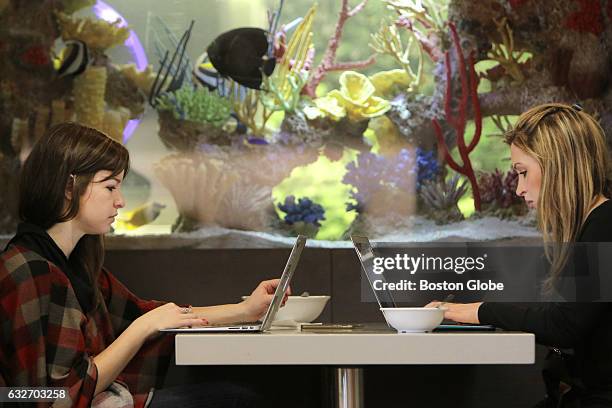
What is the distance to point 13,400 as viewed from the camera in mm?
1913

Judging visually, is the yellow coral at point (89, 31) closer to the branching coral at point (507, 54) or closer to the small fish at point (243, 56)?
the small fish at point (243, 56)

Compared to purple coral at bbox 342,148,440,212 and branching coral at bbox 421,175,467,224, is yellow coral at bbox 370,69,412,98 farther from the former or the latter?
branching coral at bbox 421,175,467,224

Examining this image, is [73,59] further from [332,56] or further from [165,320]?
[165,320]

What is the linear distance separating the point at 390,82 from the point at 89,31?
1158 millimetres

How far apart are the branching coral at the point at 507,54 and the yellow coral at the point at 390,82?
0.34 m

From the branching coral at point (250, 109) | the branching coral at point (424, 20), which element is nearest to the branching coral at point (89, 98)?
the branching coral at point (250, 109)

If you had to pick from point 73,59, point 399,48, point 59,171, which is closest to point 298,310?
point 59,171

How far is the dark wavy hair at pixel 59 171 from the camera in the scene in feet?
7.05

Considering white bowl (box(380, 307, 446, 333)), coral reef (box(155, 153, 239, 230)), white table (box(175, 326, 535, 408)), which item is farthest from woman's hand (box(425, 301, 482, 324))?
coral reef (box(155, 153, 239, 230))

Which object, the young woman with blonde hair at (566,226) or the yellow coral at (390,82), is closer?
the young woman with blonde hair at (566,226)

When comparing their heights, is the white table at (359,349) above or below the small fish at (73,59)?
below

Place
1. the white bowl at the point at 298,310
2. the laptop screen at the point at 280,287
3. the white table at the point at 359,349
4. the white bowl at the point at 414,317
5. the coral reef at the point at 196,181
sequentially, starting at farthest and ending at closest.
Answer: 1. the coral reef at the point at 196,181
2. the white bowl at the point at 298,310
3. the laptop screen at the point at 280,287
4. the white bowl at the point at 414,317
5. the white table at the point at 359,349

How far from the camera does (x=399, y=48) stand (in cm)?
372

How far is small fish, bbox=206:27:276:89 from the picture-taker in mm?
3701
